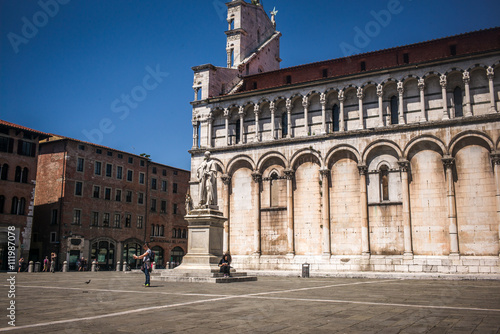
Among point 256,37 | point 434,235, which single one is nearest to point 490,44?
point 434,235

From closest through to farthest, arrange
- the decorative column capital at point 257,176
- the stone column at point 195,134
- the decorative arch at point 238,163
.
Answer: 1. the decorative column capital at point 257,176
2. the decorative arch at point 238,163
3. the stone column at point 195,134

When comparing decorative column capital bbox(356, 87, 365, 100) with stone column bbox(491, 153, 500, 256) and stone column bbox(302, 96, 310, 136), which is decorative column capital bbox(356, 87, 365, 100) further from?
stone column bbox(491, 153, 500, 256)

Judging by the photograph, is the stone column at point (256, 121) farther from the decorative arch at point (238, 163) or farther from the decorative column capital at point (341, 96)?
the decorative column capital at point (341, 96)

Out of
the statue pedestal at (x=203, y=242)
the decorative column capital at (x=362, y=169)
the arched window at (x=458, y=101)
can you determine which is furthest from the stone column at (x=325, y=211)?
the statue pedestal at (x=203, y=242)

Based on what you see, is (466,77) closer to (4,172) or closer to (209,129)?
(209,129)

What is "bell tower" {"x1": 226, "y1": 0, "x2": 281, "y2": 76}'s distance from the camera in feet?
137

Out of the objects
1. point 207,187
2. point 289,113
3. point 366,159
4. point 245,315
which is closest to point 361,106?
point 366,159

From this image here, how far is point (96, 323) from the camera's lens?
7.69m

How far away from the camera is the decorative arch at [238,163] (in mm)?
34344

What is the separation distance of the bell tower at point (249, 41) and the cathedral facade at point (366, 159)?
4794 mm

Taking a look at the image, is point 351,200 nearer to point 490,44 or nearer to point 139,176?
point 490,44

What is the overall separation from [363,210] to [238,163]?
1032 cm

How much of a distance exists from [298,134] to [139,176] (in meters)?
26.8

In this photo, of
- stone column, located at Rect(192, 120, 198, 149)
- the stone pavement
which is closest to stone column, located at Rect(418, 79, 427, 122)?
stone column, located at Rect(192, 120, 198, 149)
